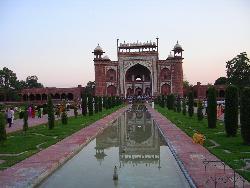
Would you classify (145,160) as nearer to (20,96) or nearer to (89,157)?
(89,157)

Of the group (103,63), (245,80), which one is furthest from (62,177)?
(103,63)

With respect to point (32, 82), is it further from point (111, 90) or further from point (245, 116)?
point (245, 116)

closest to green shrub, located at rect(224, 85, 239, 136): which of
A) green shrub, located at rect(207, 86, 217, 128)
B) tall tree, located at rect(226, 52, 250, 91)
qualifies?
green shrub, located at rect(207, 86, 217, 128)

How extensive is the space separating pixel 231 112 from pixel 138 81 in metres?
35.0

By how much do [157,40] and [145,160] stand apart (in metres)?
36.9

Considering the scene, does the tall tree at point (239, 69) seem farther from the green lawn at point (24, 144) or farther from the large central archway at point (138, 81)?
the green lawn at point (24, 144)

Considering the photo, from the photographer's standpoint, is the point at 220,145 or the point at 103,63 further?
the point at 103,63

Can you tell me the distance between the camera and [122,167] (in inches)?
271

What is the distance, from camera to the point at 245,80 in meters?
36.6

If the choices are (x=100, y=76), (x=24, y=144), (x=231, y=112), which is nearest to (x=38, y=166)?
(x=24, y=144)

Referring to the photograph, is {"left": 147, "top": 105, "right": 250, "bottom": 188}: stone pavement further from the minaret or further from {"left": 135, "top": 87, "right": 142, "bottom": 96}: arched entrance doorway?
{"left": 135, "top": 87, "right": 142, "bottom": 96}: arched entrance doorway

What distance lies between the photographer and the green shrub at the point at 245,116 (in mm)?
8664

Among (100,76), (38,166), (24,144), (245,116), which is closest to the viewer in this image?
(38,166)

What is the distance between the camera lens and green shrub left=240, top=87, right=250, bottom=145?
8.66 m
